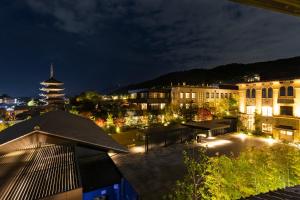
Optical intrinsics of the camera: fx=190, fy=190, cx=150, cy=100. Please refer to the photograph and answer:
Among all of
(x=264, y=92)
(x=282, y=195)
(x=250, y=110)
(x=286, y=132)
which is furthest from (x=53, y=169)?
(x=250, y=110)

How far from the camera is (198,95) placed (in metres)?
40.3

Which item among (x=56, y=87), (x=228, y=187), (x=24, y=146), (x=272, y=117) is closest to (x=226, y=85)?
(x=272, y=117)

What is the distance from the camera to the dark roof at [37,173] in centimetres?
423

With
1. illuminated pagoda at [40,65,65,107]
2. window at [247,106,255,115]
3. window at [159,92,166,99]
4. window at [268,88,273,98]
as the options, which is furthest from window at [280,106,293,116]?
illuminated pagoda at [40,65,65,107]

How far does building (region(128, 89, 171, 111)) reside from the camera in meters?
38.5

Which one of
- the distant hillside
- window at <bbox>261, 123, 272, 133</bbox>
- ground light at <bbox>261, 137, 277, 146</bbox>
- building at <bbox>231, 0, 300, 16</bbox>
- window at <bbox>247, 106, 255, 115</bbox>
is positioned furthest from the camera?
the distant hillside

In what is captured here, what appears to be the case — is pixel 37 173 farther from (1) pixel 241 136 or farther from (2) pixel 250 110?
(2) pixel 250 110

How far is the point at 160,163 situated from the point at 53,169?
459 inches

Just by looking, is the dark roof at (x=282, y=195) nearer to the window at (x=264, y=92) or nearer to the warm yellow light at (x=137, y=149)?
the warm yellow light at (x=137, y=149)

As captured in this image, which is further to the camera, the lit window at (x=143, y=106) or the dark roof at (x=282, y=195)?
the lit window at (x=143, y=106)

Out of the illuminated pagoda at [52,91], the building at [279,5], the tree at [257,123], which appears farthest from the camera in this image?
the illuminated pagoda at [52,91]

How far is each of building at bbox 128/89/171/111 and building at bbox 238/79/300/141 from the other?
48.4ft

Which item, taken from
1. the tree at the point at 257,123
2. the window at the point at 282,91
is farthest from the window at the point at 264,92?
the tree at the point at 257,123

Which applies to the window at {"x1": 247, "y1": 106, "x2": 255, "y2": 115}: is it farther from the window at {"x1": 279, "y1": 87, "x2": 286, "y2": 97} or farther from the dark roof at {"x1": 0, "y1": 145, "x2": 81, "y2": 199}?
the dark roof at {"x1": 0, "y1": 145, "x2": 81, "y2": 199}
